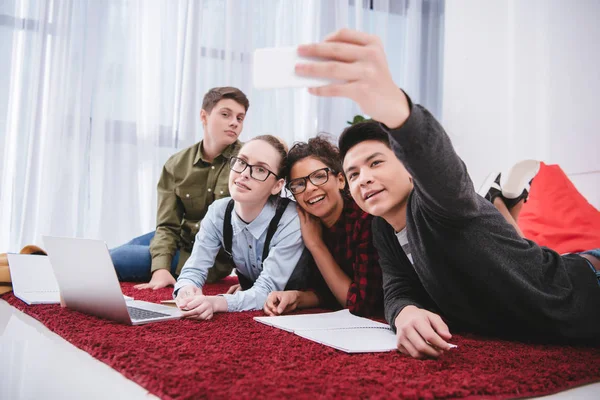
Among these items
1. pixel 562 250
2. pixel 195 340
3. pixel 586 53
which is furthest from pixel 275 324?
pixel 586 53

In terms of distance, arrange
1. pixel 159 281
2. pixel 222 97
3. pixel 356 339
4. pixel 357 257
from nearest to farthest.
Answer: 1. pixel 356 339
2. pixel 357 257
3. pixel 159 281
4. pixel 222 97

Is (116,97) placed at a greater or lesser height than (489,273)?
greater

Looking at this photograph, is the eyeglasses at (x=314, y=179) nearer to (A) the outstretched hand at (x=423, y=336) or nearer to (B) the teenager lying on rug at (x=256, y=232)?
(B) the teenager lying on rug at (x=256, y=232)

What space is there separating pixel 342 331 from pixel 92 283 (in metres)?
0.51

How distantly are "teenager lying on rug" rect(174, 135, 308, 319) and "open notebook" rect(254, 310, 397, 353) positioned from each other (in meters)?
0.22

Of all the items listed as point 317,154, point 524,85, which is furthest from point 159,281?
point 524,85

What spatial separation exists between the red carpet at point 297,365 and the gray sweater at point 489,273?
0.05m

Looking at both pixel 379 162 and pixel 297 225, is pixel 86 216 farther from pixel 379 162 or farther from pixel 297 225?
pixel 379 162

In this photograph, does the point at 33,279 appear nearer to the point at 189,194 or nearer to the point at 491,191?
the point at 189,194

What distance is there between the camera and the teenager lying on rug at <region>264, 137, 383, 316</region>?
3.99ft

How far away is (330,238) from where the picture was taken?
1.38 meters

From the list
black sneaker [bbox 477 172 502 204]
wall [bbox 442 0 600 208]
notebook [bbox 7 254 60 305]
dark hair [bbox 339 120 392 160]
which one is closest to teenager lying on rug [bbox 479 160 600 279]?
black sneaker [bbox 477 172 502 204]

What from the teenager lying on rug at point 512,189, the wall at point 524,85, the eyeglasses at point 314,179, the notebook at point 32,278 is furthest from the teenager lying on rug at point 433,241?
the wall at point 524,85

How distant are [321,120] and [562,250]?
175cm
